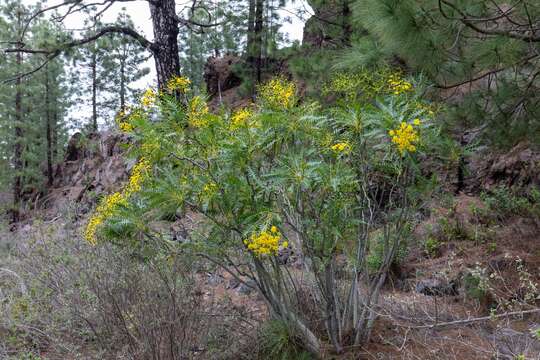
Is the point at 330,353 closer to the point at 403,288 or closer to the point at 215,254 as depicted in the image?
the point at 215,254

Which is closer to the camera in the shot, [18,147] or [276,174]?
[276,174]

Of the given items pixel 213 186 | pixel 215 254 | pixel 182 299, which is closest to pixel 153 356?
pixel 182 299

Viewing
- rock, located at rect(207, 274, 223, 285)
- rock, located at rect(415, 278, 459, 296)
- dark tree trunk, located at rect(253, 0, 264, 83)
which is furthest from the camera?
dark tree trunk, located at rect(253, 0, 264, 83)

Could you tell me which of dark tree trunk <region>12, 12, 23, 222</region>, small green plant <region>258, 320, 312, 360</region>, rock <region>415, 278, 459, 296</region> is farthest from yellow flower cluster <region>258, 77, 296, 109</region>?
dark tree trunk <region>12, 12, 23, 222</region>

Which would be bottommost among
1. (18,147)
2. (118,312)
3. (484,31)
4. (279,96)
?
(118,312)

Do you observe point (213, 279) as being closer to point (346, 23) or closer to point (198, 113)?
point (198, 113)

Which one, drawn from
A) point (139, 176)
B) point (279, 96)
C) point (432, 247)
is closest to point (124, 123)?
point (139, 176)

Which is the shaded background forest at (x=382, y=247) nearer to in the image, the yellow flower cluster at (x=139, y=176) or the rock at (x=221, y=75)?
the yellow flower cluster at (x=139, y=176)

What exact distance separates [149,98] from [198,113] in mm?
307

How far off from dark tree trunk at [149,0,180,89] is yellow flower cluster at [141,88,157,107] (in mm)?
3228

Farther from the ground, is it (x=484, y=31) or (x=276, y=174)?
(x=484, y=31)

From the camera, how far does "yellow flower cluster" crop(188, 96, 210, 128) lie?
2430mm

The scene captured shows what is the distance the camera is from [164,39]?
5.67 meters

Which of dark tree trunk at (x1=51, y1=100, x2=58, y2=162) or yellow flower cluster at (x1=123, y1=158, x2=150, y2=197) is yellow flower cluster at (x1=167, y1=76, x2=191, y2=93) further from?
dark tree trunk at (x1=51, y1=100, x2=58, y2=162)
